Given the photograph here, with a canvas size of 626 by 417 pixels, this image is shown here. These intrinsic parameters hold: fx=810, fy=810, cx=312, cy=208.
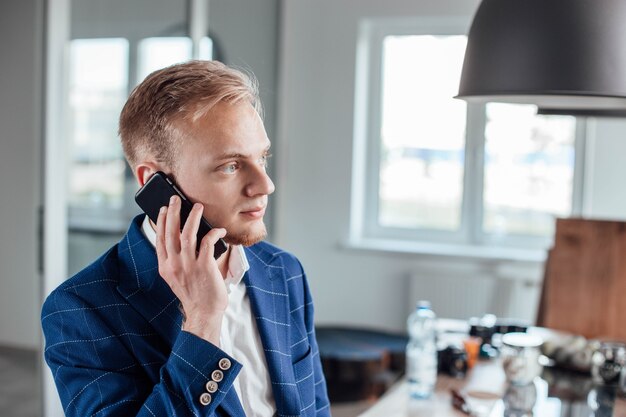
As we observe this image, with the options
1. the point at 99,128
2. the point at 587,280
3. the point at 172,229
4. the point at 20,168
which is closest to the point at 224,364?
the point at 172,229

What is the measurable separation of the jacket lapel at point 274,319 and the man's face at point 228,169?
0.18 m

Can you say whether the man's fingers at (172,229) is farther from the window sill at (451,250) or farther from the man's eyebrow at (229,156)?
the window sill at (451,250)

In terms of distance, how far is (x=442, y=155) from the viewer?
492cm

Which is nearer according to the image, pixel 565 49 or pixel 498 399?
pixel 565 49

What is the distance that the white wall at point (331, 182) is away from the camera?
475cm

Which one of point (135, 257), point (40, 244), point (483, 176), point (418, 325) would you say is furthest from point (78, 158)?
point (483, 176)

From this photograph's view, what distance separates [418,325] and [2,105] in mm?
1603

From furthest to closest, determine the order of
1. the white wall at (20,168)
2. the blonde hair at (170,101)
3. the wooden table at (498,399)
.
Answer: the white wall at (20,168)
the wooden table at (498,399)
the blonde hair at (170,101)

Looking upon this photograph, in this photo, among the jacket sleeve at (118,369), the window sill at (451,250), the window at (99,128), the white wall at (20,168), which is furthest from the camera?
the window sill at (451,250)

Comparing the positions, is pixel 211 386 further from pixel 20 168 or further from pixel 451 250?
pixel 451 250

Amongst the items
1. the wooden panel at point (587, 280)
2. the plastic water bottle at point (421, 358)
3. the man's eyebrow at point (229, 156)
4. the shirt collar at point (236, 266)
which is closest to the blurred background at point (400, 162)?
the wooden panel at point (587, 280)

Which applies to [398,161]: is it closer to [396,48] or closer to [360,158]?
[360,158]

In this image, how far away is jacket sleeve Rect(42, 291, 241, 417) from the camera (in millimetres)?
1253

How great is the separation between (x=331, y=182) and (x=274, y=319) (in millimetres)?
3386
